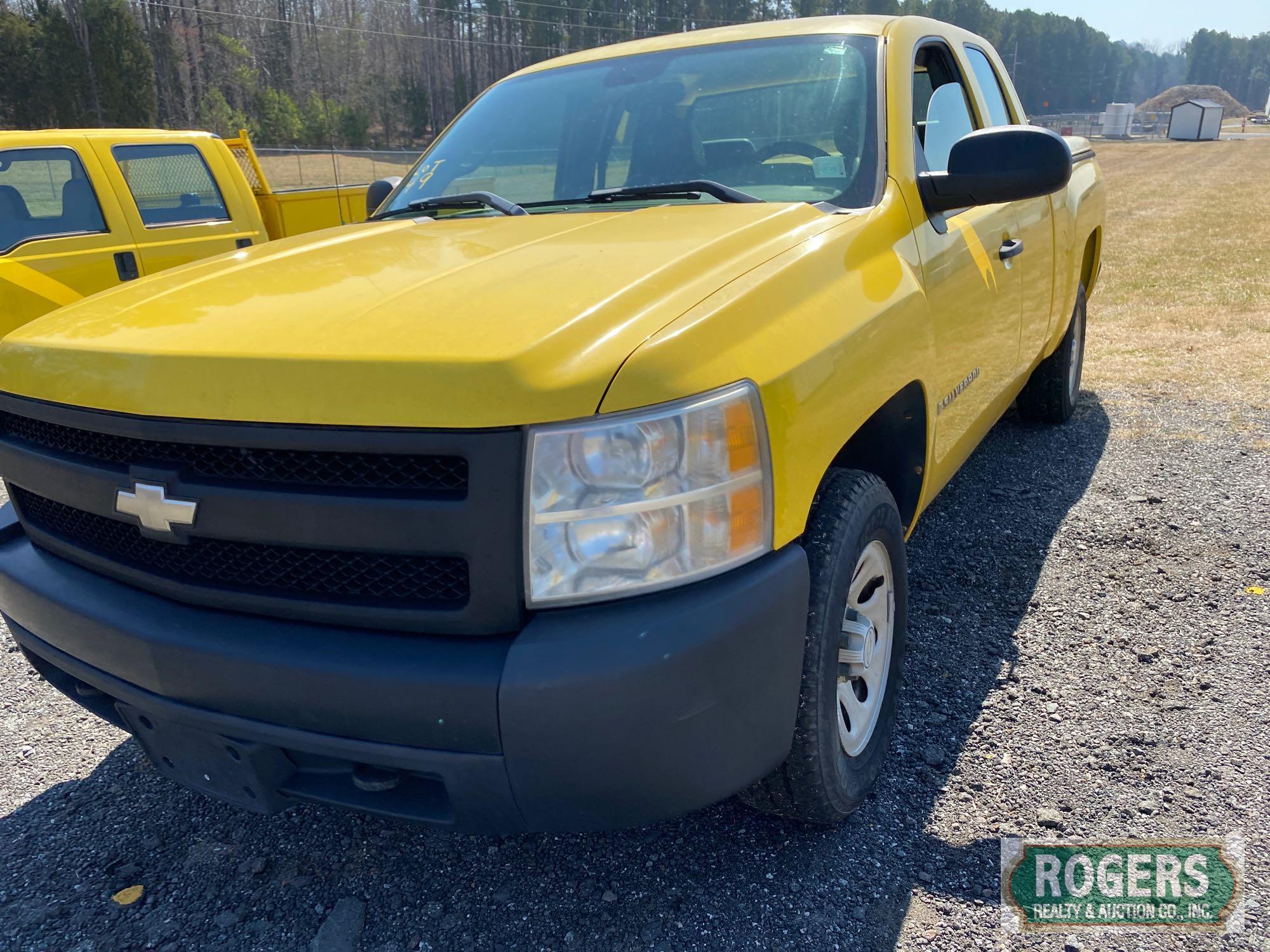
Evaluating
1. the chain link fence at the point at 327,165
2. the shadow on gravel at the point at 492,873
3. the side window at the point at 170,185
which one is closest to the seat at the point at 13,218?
the side window at the point at 170,185

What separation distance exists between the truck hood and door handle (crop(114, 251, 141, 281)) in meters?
4.08

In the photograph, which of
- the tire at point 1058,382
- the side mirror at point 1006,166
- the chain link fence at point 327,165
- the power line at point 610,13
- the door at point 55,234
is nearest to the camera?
the side mirror at point 1006,166

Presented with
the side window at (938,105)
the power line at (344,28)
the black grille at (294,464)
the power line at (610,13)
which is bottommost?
the black grille at (294,464)

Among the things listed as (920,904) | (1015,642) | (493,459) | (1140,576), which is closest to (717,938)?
(920,904)

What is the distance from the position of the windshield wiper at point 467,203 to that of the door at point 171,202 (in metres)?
3.42

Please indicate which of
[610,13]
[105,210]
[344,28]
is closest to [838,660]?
[105,210]

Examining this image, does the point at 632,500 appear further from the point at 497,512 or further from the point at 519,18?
the point at 519,18

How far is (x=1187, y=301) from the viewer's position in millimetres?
8828

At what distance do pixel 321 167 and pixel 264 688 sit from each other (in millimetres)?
29839

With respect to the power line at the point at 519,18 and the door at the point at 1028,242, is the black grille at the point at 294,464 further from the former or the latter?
the power line at the point at 519,18

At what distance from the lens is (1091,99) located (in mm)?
146250

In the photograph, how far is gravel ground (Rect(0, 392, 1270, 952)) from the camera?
207 cm

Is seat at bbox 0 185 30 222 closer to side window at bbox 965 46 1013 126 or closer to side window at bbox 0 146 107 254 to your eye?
side window at bbox 0 146 107 254

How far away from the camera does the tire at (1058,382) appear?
500cm
